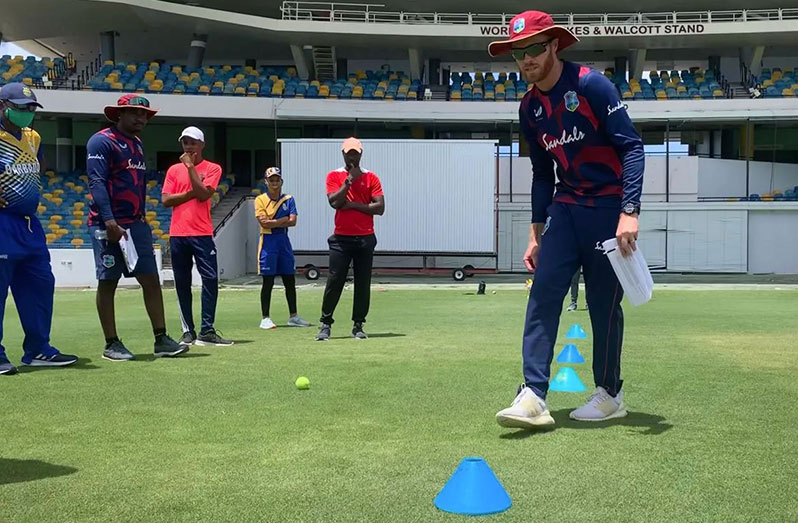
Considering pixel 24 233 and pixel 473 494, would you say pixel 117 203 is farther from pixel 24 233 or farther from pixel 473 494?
pixel 473 494

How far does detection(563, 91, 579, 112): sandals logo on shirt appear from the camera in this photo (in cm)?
384

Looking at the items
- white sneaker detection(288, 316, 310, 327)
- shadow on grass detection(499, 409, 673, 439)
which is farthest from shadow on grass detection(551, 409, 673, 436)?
white sneaker detection(288, 316, 310, 327)

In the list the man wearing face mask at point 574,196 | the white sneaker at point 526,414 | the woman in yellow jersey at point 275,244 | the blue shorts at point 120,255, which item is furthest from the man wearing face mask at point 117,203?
→ the white sneaker at point 526,414

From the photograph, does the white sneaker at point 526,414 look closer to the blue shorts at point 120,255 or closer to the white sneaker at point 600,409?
the white sneaker at point 600,409

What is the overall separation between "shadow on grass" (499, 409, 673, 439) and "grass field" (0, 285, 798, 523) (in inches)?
0.7

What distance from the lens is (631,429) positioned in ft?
12.4

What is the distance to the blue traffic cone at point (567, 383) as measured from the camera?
494 cm

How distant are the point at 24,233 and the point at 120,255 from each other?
0.73m

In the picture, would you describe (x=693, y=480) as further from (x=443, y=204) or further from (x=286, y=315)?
(x=443, y=204)

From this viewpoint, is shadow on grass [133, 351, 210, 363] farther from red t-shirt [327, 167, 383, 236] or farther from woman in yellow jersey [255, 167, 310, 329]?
woman in yellow jersey [255, 167, 310, 329]

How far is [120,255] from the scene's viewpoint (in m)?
6.24

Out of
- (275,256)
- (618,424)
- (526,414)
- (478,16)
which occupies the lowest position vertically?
(618,424)

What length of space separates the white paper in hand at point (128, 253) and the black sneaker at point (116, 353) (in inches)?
28.4

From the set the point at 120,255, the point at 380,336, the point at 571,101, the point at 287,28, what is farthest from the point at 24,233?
the point at 287,28
